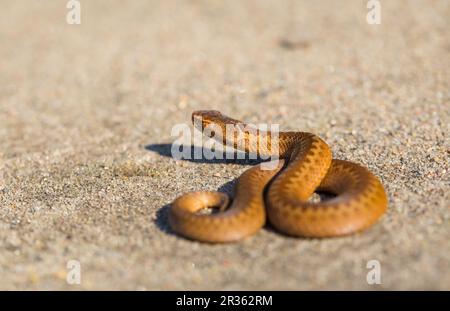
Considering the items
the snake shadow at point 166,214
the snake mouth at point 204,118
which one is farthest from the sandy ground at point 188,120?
the snake mouth at point 204,118

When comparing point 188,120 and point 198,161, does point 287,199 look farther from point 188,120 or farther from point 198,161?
point 188,120

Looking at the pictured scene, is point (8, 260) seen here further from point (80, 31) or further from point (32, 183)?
point (80, 31)

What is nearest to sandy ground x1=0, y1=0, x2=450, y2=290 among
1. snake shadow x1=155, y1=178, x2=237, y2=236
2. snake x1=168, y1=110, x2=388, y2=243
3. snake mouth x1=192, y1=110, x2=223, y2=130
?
snake shadow x1=155, y1=178, x2=237, y2=236

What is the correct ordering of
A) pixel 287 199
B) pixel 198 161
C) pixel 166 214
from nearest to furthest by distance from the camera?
pixel 287 199, pixel 166 214, pixel 198 161

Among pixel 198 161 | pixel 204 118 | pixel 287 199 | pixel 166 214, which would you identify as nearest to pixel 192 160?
pixel 198 161

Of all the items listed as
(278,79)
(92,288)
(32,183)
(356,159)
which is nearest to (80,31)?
(278,79)

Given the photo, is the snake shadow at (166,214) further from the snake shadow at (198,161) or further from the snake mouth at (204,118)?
the snake mouth at (204,118)

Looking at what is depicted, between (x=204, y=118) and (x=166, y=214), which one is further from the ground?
(x=204, y=118)
